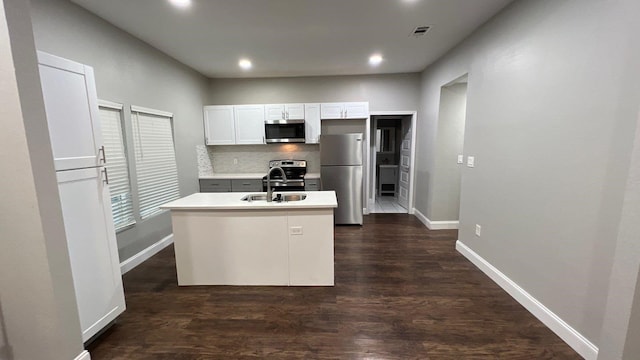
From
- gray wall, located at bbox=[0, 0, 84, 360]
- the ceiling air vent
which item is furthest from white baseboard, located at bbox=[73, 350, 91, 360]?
the ceiling air vent

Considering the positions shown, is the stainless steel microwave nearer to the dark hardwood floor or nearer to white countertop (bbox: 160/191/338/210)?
white countertop (bbox: 160/191/338/210)

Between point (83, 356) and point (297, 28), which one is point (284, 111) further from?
point (83, 356)

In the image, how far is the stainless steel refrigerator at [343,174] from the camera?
432cm

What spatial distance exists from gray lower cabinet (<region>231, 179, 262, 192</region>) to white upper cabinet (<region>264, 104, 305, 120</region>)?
3.98 feet

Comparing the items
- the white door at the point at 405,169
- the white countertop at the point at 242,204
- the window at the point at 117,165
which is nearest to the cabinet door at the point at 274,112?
the window at the point at 117,165

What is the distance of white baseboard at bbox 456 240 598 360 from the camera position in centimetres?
165


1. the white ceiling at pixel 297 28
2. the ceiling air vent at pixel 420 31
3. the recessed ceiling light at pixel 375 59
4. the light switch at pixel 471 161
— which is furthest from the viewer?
the recessed ceiling light at pixel 375 59

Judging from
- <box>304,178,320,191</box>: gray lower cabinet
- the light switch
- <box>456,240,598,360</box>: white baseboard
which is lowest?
<box>456,240,598,360</box>: white baseboard

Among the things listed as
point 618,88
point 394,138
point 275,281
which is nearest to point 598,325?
point 618,88

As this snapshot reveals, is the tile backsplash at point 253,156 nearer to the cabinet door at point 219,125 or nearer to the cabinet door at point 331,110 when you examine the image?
the cabinet door at point 219,125

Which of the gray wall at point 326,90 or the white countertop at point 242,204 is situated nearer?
the white countertop at point 242,204

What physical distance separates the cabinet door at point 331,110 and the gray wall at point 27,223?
12.2ft

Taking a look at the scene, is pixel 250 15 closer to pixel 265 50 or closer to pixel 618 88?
pixel 265 50

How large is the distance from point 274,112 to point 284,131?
0.41m
